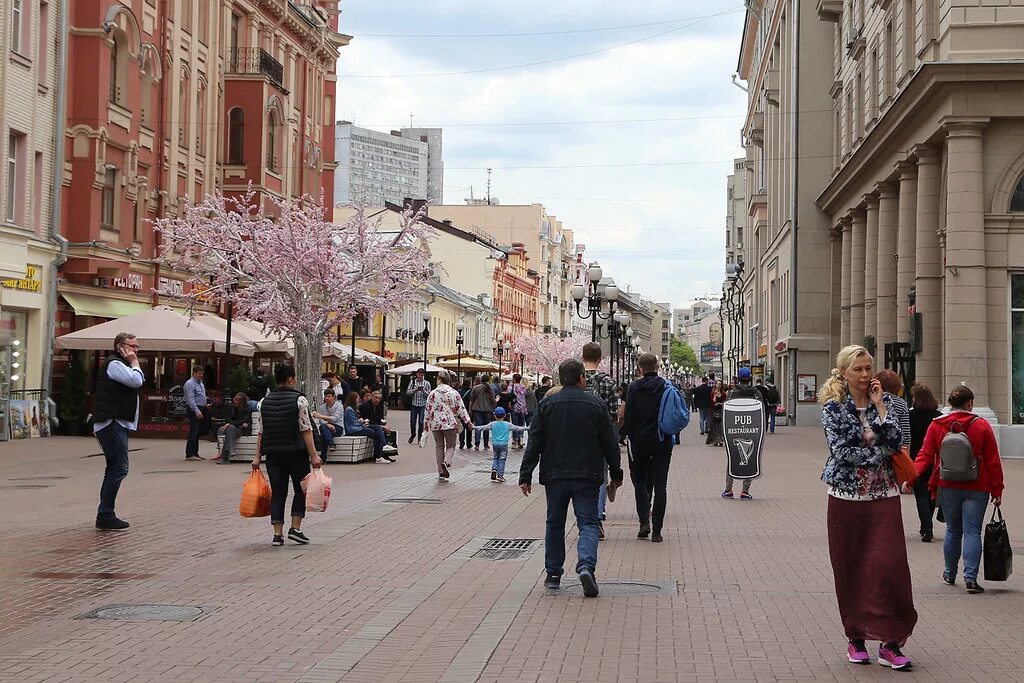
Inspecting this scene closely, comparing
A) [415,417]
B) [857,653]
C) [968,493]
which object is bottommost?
[857,653]

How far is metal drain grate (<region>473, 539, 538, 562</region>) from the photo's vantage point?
1181cm

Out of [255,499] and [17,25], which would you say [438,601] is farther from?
[17,25]

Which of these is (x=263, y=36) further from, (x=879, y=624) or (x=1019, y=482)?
(x=879, y=624)

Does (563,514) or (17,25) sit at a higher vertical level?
(17,25)

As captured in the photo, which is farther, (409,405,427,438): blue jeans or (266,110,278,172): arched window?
(266,110,278,172): arched window

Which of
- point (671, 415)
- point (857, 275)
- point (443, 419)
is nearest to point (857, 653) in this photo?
point (671, 415)

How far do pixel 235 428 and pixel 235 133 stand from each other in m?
21.2

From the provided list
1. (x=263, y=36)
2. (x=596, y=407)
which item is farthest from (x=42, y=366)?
(x=596, y=407)

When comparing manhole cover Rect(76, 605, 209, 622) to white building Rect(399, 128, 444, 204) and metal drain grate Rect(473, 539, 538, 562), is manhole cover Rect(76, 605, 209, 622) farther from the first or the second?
white building Rect(399, 128, 444, 204)

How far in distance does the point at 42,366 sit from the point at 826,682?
2674 centimetres

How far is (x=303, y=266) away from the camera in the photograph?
30.2 metres

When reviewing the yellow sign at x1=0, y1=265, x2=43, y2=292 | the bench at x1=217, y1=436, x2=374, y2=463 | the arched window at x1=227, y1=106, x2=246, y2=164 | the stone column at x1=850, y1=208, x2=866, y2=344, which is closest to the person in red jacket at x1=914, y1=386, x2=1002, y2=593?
the bench at x1=217, y1=436, x2=374, y2=463

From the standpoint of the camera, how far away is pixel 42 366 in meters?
30.6

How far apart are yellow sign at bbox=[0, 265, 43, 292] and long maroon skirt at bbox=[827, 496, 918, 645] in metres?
24.7
